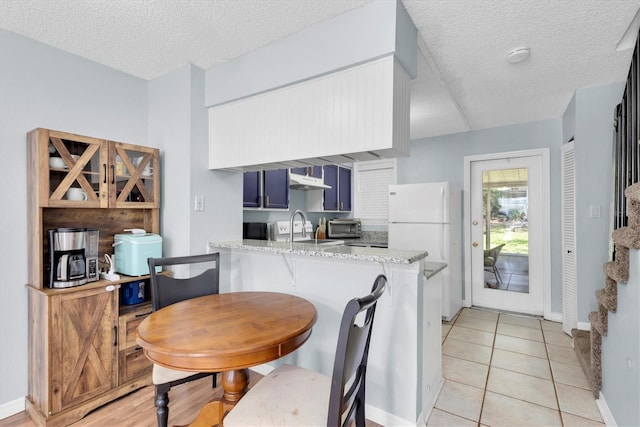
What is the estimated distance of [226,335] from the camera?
4.25 ft

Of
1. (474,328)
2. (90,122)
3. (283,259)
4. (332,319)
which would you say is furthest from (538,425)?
(90,122)

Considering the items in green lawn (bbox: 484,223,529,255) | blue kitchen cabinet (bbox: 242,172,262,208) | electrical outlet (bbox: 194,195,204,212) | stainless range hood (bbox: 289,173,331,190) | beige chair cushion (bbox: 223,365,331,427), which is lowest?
beige chair cushion (bbox: 223,365,331,427)

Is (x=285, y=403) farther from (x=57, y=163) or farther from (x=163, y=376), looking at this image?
(x=57, y=163)

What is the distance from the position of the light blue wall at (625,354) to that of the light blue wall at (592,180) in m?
1.20

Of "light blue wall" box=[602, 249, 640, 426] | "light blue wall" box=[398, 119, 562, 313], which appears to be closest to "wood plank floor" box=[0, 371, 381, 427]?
"light blue wall" box=[602, 249, 640, 426]

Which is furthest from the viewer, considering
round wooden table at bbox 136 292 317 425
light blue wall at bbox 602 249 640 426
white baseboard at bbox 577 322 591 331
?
white baseboard at bbox 577 322 591 331

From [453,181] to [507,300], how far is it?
173 centimetres

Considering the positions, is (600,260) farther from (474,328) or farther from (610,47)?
(610,47)

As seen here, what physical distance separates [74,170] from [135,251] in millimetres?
662

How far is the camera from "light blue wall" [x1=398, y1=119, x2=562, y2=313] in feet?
11.9

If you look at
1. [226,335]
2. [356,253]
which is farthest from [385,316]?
[226,335]

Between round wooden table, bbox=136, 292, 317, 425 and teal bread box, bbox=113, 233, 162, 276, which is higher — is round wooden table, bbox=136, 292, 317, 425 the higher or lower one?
the lower one

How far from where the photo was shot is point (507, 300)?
3.99 m

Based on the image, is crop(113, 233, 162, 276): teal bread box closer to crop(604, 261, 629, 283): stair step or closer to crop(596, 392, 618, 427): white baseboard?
crop(604, 261, 629, 283): stair step
